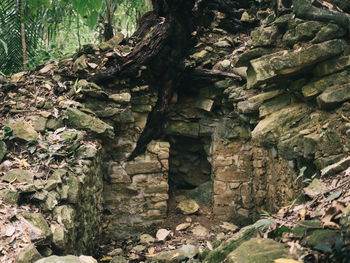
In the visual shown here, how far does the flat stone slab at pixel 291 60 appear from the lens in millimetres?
2643

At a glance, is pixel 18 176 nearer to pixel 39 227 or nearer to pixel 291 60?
pixel 39 227

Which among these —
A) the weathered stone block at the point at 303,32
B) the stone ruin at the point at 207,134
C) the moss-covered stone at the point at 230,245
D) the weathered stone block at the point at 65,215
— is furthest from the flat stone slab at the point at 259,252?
the weathered stone block at the point at 303,32

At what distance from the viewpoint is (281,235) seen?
5.08ft

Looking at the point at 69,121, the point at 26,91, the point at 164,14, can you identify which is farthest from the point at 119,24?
the point at 69,121

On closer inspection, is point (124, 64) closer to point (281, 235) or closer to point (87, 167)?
point (87, 167)

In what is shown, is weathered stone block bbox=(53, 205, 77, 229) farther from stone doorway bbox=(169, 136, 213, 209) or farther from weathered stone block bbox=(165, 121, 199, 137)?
stone doorway bbox=(169, 136, 213, 209)

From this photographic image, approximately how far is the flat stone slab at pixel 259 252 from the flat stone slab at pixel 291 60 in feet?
6.46

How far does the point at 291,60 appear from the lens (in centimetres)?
280

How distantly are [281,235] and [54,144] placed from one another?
8.58 ft

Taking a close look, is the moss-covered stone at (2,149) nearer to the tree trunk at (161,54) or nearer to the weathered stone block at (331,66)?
the tree trunk at (161,54)

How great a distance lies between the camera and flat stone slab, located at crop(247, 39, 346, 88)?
2.64 metres

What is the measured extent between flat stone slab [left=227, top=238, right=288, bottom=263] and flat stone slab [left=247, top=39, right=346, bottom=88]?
1.97 meters

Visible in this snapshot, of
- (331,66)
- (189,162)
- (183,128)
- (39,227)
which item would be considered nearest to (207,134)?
(183,128)

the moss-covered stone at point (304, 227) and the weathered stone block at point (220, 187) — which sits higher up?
the moss-covered stone at point (304, 227)
